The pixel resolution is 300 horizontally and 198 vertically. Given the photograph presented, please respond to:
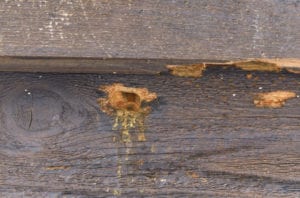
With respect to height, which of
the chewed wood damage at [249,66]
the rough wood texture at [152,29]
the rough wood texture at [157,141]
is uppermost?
the rough wood texture at [152,29]

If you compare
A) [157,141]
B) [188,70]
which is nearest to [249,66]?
[188,70]

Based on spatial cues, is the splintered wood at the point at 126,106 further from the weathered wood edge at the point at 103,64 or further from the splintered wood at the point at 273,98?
the splintered wood at the point at 273,98

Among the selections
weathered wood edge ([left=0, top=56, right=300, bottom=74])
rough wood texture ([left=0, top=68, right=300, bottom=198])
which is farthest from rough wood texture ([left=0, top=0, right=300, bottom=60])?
rough wood texture ([left=0, top=68, right=300, bottom=198])

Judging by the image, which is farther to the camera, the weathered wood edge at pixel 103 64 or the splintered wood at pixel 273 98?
the splintered wood at pixel 273 98

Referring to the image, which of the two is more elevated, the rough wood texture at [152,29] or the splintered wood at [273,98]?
the rough wood texture at [152,29]

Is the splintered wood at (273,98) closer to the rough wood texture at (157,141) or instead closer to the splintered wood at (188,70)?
the rough wood texture at (157,141)

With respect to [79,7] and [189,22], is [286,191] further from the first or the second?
[79,7]

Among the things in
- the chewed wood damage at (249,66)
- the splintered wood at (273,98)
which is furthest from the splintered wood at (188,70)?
the splintered wood at (273,98)
